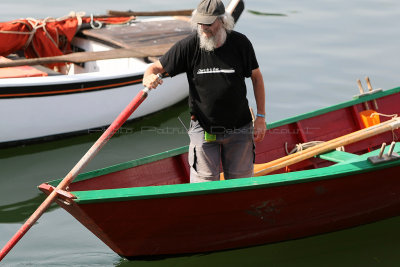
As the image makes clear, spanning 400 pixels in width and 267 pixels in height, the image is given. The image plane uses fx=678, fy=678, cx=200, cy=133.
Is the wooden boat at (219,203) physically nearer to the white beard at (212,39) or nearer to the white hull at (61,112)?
the white beard at (212,39)

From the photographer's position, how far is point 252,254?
5496 mm

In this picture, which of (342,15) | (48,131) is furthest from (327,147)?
(342,15)

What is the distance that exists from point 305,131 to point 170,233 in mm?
2260

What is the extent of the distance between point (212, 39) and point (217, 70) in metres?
0.22

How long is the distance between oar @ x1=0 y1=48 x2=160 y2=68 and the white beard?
3.10m

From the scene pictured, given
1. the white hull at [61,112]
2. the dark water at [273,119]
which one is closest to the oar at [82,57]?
the white hull at [61,112]

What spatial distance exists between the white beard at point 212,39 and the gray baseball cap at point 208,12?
101 millimetres

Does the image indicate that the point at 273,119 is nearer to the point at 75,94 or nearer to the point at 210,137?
the point at 75,94

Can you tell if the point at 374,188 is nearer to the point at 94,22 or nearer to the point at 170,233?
the point at 170,233

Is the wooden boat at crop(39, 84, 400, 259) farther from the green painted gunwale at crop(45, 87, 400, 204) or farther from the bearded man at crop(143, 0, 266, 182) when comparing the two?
the bearded man at crop(143, 0, 266, 182)

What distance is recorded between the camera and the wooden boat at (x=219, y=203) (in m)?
4.70

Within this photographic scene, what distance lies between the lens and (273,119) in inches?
341

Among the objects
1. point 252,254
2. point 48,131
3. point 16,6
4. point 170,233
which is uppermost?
point 16,6

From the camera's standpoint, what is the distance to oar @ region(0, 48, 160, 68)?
708 centimetres
